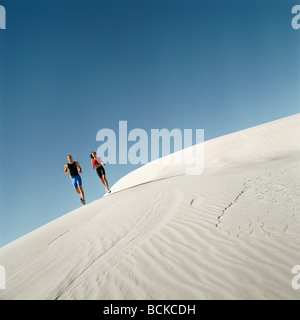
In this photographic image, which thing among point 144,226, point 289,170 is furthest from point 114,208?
point 289,170

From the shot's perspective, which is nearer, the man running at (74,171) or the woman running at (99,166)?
the man running at (74,171)

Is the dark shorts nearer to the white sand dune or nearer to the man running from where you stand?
the man running

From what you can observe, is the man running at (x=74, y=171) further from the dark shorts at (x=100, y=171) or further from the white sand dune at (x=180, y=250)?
the white sand dune at (x=180, y=250)

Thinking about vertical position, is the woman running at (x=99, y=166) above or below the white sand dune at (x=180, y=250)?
above

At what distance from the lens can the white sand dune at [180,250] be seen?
7.93 feet

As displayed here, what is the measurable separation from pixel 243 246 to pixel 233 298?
92cm

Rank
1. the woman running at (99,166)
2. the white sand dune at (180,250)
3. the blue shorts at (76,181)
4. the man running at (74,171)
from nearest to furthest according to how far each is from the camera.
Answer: the white sand dune at (180,250) → the man running at (74,171) → the blue shorts at (76,181) → the woman running at (99,166)

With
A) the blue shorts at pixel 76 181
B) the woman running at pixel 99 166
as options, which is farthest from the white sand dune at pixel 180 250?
the woman running at pixel 99 166

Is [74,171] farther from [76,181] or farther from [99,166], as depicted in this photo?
[99,166]

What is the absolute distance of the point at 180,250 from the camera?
123 inches

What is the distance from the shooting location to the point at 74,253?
12.9 ft

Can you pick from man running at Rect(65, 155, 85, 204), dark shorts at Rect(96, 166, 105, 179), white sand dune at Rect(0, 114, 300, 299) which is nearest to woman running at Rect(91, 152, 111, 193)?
dark shorts at Rect(96, 166, 105, 179)

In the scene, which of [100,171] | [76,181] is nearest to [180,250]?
[76,181]

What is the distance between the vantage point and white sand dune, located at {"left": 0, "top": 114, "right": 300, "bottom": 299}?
242cm
